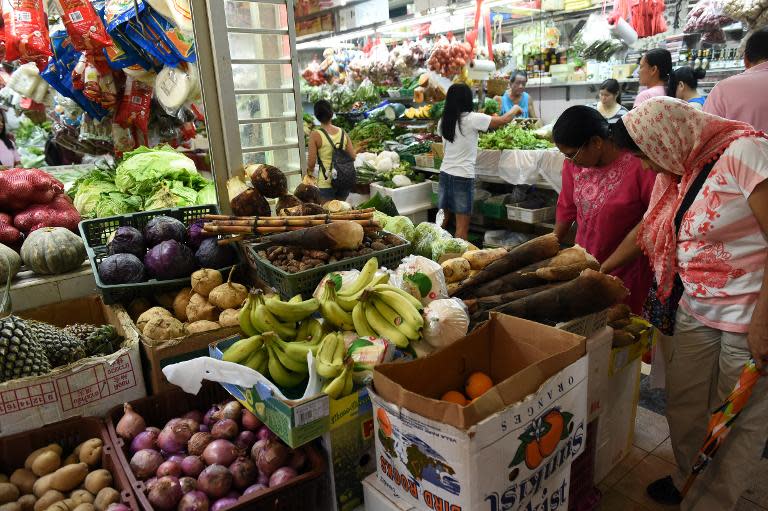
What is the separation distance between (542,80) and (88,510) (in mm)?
6957

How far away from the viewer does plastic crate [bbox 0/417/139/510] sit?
1693mm

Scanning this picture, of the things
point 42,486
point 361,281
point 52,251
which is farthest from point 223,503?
point 52,251

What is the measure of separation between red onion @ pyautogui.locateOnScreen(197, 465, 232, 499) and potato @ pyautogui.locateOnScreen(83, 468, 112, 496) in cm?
31

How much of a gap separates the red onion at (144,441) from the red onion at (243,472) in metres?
0.31

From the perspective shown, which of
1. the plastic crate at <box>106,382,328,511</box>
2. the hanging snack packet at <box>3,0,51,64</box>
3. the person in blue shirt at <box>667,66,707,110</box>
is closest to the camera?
the plastic crate at <box>106,382,328,511</box>

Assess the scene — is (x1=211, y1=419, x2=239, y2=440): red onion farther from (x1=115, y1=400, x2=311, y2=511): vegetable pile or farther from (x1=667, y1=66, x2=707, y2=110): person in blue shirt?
(x1=667, y1=66, x2=707, y2=110): person in blue shirt

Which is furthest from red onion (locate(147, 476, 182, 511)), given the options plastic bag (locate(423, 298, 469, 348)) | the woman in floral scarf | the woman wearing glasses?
the woman wearing glasses

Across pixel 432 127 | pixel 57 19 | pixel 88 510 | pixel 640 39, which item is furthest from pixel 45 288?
pixel 640 39

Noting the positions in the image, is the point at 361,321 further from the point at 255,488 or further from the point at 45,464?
the point at 45,464

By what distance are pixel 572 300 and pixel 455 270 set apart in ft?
2.13

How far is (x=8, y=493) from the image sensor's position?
5.21ft

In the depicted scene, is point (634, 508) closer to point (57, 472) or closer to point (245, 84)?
point (57, 472)

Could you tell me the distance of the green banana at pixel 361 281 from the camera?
1.89m

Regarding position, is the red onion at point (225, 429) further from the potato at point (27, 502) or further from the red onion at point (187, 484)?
the potato at point (27, 502)
